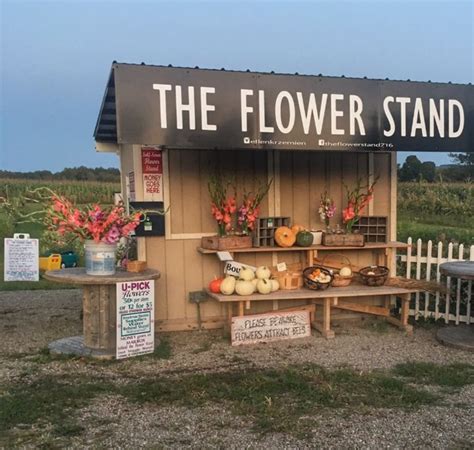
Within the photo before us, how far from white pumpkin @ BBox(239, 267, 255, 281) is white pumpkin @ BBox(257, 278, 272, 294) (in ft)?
0.39

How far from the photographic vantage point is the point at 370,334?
6949 mm

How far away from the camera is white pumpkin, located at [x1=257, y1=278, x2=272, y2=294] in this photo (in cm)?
656

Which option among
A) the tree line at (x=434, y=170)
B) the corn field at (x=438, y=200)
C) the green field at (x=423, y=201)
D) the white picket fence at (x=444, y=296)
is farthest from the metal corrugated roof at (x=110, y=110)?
the tree line at (x=434, y=170)

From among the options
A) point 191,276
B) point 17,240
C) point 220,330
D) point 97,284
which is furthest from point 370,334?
point 17,240

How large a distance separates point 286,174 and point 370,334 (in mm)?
2272

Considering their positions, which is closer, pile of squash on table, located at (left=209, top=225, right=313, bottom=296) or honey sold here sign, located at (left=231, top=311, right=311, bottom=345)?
honey sold here sign, located at (left=231, top=311, right=311, bottom=345)

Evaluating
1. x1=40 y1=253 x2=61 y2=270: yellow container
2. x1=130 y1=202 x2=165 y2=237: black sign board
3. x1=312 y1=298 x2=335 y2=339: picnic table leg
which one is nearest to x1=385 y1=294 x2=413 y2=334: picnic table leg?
x1=312 y1=298 x2=335 y2=339: picnic table leg

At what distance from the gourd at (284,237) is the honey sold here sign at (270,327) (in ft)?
2.71

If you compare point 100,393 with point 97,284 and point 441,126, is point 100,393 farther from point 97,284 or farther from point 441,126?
point 441,126

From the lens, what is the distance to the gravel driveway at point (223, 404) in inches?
150

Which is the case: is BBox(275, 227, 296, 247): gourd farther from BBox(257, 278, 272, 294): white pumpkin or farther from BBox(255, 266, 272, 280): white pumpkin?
BBox(257, 278, 272, 294): white pumpkin

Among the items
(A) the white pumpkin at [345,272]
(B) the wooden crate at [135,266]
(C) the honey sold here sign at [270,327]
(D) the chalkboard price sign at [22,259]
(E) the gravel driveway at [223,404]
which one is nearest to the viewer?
(E) the gravel driveway at [223,404]

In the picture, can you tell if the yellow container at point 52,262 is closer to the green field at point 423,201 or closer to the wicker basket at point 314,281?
the wicker basket at point 314,281

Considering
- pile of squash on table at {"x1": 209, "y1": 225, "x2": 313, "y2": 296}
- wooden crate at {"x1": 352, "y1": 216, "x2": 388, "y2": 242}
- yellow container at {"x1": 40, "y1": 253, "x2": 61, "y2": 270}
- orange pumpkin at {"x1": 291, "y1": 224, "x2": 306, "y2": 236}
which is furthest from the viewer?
yellow container at {"x1": 40, "y1": 253, "x2": 61, "y2": 270}
